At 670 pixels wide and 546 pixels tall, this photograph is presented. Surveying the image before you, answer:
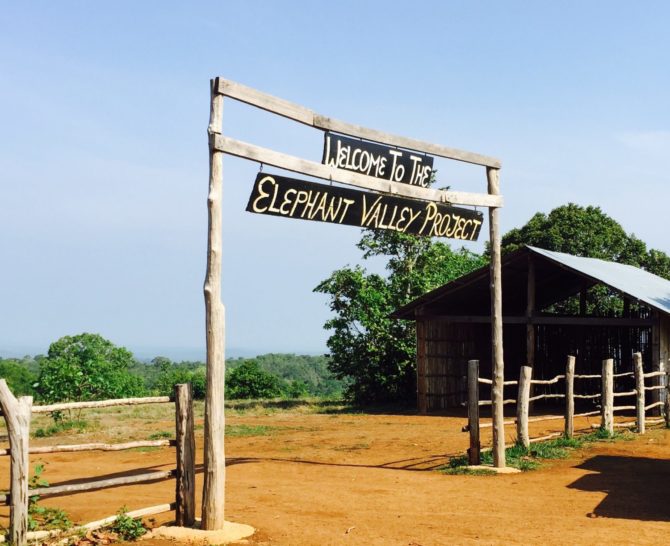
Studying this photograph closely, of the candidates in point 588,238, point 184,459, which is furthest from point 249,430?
point 588,238

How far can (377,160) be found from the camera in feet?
32.3

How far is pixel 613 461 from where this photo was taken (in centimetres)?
1210

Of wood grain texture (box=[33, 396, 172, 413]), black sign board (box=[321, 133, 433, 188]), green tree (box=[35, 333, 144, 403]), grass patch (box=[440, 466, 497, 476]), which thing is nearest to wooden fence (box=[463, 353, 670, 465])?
grass patch (box=[440, 466, 497, 476])

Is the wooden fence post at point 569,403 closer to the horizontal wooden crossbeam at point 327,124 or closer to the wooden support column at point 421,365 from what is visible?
the horizontal wooden crossbeam at point 327,124

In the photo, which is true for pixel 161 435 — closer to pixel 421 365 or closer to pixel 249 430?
pixel 249 430

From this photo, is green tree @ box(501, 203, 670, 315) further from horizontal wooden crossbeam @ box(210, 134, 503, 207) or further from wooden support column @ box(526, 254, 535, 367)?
horizontal wooden crossbeam @ box(210, 134, 503, 207)

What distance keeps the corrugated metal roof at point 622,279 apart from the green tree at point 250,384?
47.0ft

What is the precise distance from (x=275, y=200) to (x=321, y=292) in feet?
54.9

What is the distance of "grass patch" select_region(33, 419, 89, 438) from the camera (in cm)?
1794

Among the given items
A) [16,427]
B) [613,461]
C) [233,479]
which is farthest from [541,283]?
[16,427]

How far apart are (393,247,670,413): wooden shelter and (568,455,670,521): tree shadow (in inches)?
293

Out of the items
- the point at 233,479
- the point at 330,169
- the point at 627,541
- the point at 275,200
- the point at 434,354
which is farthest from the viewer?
the point at 434,354

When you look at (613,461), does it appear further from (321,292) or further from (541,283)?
(321,292)

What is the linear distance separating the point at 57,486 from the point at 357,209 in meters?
4.54
